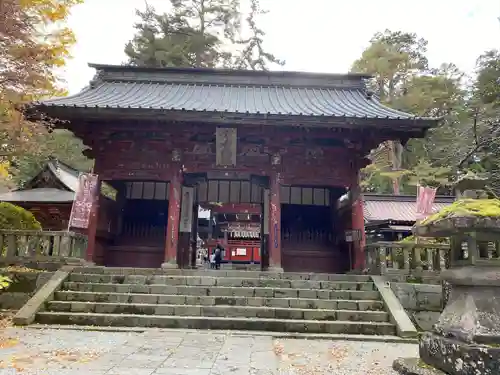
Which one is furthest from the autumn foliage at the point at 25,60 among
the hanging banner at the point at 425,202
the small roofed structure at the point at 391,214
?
the small roofed structure at the point at 391,214

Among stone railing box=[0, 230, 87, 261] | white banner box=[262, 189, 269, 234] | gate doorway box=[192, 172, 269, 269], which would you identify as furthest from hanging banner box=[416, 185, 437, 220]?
stone railing box=[0, 230, 87, 261]

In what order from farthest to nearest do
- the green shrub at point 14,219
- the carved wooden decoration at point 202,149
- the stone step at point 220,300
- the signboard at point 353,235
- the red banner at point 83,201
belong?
1. the carved wooden decoration at point 202,149
2. the signboard at point 353,235
3. the red banner at point 83,201
4. the green shrub at point 14,219
5. the stone step at point 220,300

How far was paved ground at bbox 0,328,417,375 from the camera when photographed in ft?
14.7

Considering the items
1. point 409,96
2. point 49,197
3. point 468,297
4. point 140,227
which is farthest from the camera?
point 409,96

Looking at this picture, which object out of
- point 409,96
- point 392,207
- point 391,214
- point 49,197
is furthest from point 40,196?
point 409,96

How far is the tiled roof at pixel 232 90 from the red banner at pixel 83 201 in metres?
2.63

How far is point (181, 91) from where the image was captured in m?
14.2

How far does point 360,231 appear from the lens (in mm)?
10805

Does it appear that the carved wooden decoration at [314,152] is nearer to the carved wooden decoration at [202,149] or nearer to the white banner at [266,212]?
the white banner at [266,212]

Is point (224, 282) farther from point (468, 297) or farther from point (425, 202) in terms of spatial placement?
point (425, 202)

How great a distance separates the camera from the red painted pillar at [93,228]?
10.6 meters

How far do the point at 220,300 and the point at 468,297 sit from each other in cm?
503

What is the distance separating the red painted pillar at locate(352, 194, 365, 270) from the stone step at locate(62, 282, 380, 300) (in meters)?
2.21

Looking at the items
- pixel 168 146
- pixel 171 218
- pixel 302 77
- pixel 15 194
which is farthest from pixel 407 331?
pixel 15 194
